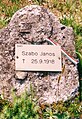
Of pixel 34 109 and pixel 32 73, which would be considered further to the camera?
pixel 32 73

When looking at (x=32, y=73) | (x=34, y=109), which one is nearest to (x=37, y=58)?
(x=32, y=73)

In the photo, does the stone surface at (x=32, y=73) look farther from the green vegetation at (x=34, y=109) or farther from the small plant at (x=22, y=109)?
the small plant at (x=22, y=109)

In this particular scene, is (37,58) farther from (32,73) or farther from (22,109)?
(22,109)

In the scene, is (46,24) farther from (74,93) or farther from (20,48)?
(74,93)

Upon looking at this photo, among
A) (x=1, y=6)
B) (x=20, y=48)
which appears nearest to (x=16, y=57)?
(x=20, y=48)

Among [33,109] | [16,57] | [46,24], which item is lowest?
[33,109]

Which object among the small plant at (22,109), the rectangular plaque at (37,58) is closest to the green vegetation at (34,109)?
the small plant at (22,109)
